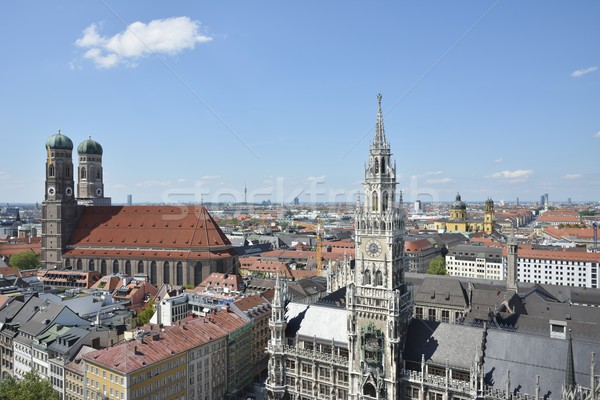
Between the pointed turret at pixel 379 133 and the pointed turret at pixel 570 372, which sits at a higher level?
the pointed turret at pixel 379 133

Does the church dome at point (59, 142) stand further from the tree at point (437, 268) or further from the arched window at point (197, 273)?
→ the tree at point (437, 268)

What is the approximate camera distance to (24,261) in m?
161

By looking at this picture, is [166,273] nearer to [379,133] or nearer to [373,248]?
[373,248]

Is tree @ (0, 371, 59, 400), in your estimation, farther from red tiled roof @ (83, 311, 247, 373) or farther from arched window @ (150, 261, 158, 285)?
arched window @ (150, 261, 158, 285)

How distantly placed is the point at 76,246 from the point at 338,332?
392 ft

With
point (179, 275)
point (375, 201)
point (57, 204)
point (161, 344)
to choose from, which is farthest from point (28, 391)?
point (57, 204)

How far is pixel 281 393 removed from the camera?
64.7 m

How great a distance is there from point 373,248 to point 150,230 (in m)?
109

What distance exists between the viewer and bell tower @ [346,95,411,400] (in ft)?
182

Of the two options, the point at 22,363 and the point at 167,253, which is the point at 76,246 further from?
the point at 22,363

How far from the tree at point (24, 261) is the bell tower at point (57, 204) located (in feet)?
34.2

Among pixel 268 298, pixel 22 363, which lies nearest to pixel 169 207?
pixel 268 298

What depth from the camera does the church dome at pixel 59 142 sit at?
6107 inches

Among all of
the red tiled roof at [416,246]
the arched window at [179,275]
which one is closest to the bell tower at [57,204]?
the arched window at [179,275]
